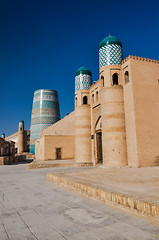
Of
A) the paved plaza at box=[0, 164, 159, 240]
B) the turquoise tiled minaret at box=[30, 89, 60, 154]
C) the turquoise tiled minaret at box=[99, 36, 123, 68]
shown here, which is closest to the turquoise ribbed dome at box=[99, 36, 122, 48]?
the turquoise tiled minaret at box=[99, 36, 123, 68]

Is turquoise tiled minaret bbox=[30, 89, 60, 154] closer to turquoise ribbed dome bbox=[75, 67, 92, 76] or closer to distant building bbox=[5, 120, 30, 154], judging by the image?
distant building bbox=[5, 120, 30, 154]

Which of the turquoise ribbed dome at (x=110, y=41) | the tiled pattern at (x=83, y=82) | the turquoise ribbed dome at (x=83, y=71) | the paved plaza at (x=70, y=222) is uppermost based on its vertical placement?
the turquoise ribbed dome at (x=110, y=41)

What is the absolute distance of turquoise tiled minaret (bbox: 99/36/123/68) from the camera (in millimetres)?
13037

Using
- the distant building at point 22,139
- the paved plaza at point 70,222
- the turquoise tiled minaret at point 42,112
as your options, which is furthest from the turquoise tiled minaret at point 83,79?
the distant building at point 22,139

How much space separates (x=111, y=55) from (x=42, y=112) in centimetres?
2731

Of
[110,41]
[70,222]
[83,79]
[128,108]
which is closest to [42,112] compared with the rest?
[83,79]

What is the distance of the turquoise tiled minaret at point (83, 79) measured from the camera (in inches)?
692

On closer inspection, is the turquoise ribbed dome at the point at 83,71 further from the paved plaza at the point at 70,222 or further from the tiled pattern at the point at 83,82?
the paved plaza at the point at 70,222

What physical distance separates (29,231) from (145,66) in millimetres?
11522

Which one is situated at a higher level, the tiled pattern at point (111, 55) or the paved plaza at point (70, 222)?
the tiled pattern at point (111, 55)

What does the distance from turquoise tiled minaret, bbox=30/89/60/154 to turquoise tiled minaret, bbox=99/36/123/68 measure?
26.4m

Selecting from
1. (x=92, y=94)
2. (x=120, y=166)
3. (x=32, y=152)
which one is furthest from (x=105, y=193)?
(x=32, y=152)

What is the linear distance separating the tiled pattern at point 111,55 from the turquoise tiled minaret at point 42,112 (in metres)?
26.5

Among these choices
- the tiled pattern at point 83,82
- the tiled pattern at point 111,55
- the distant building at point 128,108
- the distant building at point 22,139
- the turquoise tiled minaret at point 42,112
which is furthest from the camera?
the distant building at point 22,139
